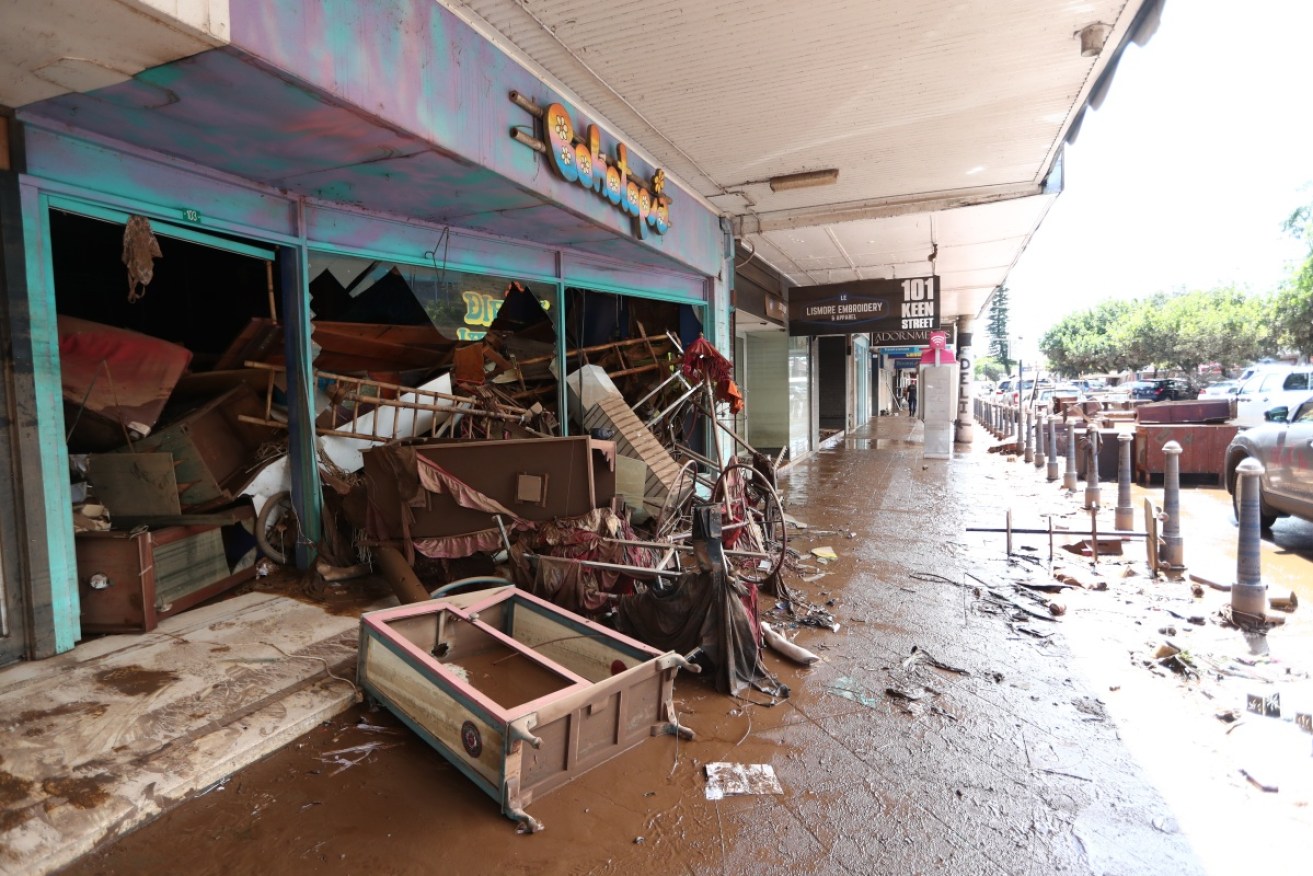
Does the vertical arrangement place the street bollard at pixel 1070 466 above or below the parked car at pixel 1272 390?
below

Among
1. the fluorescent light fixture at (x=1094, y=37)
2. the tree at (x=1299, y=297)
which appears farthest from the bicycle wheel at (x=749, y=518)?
the tree at (x=1299, y=297)

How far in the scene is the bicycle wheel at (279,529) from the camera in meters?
5.19

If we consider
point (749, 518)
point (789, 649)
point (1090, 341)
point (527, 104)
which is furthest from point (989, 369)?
point (527, 104)

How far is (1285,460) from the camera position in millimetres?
6840

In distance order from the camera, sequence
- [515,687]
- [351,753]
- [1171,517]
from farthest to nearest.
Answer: [1171,517] < [515,687] < [351,753]

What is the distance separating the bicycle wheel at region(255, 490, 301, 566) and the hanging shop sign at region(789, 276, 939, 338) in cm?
804

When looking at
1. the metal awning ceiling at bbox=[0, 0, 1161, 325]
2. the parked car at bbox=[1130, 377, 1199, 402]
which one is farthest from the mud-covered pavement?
the parked car at bbox=[1130, 377, 1199, 402]

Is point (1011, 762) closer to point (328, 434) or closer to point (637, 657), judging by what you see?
point (637, 657)

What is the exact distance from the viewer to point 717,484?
18.0 feet

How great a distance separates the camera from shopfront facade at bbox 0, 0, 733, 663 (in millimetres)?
3332

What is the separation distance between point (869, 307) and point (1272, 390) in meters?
13.2

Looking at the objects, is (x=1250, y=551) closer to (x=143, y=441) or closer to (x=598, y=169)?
(x=598, y=169)

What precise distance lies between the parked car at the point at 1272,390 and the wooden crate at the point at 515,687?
17.8 meters

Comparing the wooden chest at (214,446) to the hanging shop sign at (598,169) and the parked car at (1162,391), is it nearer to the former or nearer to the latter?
the hanging shop sign at (598,169)
